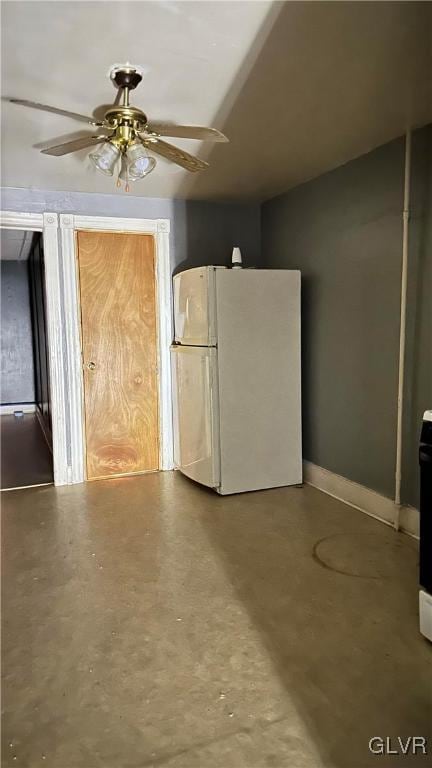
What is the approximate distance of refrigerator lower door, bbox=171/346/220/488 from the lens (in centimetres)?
351

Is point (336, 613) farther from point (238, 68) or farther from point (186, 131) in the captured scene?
point (238, 68)

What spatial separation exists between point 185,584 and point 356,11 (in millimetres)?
2339

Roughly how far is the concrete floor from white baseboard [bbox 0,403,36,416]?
182 inches

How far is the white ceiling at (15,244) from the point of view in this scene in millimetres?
5297

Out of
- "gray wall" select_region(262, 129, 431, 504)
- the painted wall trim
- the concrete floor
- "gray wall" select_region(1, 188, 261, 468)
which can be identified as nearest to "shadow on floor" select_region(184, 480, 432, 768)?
the concrete floor

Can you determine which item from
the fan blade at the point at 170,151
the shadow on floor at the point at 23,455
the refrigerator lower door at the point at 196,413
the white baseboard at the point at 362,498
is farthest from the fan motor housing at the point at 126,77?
the shadow on floor at the point at 23,455

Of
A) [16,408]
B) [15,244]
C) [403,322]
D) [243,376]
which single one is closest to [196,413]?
[243,376]

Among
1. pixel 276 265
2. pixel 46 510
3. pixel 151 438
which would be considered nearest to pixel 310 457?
pixel 151 438

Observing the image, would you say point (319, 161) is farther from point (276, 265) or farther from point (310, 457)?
point (310, 457)

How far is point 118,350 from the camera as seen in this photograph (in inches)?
159

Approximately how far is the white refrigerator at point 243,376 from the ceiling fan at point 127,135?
3.36ft

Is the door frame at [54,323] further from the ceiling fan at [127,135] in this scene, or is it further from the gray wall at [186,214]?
the ceiling fan at [127,135]

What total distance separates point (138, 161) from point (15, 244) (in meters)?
4.02

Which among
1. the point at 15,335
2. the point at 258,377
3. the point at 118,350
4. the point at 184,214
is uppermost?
the point at 184,214
